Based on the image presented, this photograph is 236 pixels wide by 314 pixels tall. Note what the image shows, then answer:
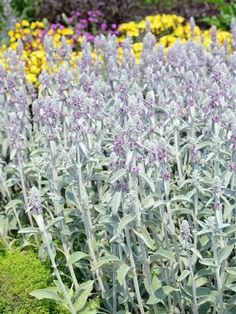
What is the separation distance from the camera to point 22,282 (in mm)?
3277

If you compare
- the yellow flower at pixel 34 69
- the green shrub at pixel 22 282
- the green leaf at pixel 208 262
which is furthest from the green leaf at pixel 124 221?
the yellow flower at pixel 34 69

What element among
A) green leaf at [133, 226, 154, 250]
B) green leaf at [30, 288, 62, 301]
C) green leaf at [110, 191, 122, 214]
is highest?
green leaf at [110, 191, 122, 214]

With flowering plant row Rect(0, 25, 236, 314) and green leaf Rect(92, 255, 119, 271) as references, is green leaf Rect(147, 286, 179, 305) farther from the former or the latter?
green leaf Rect(92, 255, 119, 271)

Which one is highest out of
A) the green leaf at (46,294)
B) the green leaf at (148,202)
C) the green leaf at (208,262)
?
the green leaf at (148,202)

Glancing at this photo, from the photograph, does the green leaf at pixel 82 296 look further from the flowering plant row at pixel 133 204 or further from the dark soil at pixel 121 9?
the dark soil at pixel 121 9

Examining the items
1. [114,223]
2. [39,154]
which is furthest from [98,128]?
[114,223]

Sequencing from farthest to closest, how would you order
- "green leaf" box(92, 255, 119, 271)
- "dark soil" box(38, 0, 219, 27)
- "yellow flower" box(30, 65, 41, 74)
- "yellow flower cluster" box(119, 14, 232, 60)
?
"dark soil" box(38, 0, 219, 27) < "yellow flower cluster" box(119, 14, 232, 60) < "yellow flower" box(30, 65, 41, 74) < "green leaf" box(92, 255, 119, 271)

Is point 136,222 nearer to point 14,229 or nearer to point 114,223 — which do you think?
point 114,223

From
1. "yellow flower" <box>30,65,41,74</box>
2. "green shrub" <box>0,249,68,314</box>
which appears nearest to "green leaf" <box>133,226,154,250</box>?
"green shrub" <box>0,249,68,314</box>

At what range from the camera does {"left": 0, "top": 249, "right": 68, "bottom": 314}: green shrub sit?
10.2 ft

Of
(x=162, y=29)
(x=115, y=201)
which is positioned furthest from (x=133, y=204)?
(x=162, y=29)

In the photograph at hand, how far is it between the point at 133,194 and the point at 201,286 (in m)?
0.66

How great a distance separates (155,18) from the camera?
7465 millimetres

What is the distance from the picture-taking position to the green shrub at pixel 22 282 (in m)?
3.11
